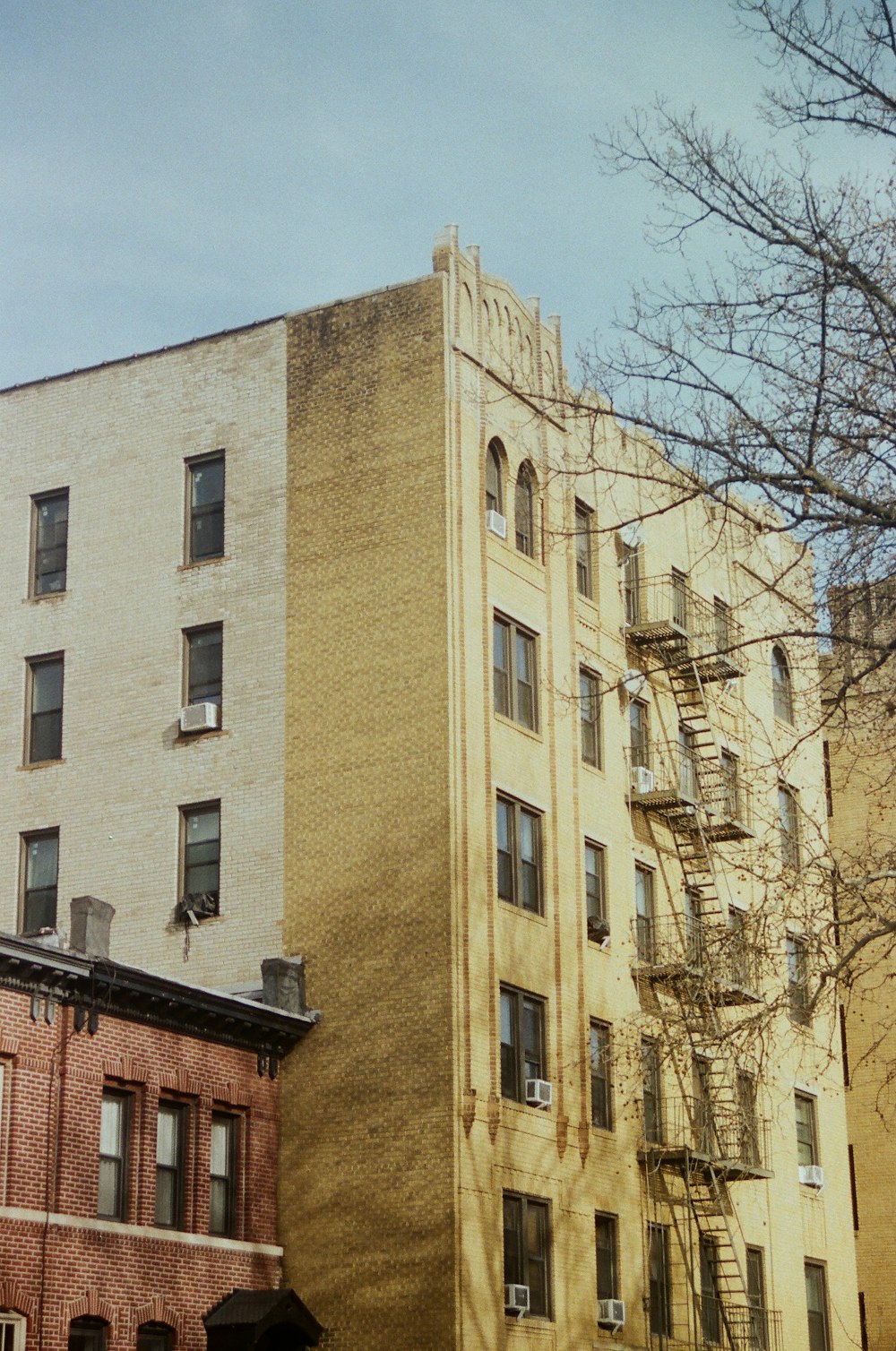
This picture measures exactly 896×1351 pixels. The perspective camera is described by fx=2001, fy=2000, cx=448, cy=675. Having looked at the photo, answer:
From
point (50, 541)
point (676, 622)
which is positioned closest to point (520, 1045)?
point (676, 622)

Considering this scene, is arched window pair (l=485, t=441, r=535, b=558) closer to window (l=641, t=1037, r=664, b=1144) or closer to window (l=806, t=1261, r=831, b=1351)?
window (l=641, t=1037, r=664, b=1144)

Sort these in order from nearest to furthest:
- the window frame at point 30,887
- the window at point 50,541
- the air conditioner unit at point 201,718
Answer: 1. the air conditioner unit at point 201,718
2. the window frame at point 30,887
3. the window at point 50,541

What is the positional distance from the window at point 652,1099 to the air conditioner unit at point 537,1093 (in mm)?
3789

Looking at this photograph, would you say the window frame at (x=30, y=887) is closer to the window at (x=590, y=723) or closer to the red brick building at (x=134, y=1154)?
the red brick building at (x=134, y=1154)

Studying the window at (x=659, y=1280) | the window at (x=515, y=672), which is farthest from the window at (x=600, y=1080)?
the window at (x=515, y=672)

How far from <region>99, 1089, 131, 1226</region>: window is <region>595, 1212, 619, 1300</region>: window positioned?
9910mm

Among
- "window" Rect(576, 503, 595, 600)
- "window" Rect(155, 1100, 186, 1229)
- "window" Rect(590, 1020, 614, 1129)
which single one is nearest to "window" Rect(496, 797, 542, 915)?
"window" Rect(590, 1020, 614, 1129)

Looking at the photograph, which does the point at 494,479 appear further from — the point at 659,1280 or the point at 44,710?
the point at 659,1280

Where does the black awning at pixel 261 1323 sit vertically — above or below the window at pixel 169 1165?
below

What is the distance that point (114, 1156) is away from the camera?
2855cm

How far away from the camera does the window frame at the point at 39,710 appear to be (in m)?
37.3

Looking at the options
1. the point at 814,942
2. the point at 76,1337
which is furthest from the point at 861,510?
the point at 76,1337

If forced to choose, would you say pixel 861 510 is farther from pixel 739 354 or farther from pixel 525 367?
pixel 525 367

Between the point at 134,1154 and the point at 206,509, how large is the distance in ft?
43.2
